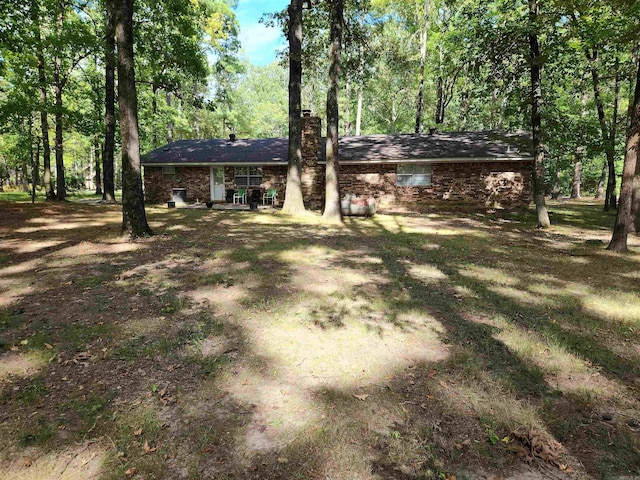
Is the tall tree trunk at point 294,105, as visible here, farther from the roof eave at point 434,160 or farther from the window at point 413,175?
the window at point 413,175

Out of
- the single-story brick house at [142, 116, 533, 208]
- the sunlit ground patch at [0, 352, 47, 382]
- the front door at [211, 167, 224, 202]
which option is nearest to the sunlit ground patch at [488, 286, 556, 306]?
the sunlit ground patch at [0, 352, 47, 382]

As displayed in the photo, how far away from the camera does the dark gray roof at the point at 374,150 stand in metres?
18.2

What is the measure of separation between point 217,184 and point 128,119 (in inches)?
476

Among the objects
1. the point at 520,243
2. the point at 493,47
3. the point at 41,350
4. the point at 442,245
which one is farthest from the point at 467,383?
the point at 493,47

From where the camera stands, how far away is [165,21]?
1716cm

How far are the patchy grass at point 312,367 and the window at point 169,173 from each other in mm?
14152

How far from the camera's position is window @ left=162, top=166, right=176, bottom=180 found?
2108cm

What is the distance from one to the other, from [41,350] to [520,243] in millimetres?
10955

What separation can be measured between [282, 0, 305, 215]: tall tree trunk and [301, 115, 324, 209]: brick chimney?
9.72 ft

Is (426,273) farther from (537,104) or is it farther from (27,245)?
(537,104)

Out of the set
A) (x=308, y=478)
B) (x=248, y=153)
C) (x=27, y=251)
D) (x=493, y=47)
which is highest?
(x=493, y=47)

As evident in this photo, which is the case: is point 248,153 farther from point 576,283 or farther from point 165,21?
point 576,283

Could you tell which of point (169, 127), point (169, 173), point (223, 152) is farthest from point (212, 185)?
point (169, 127)

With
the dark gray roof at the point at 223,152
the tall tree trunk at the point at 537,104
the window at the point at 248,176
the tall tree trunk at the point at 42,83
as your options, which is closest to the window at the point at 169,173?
the dark gray roof at the point at 223,152
